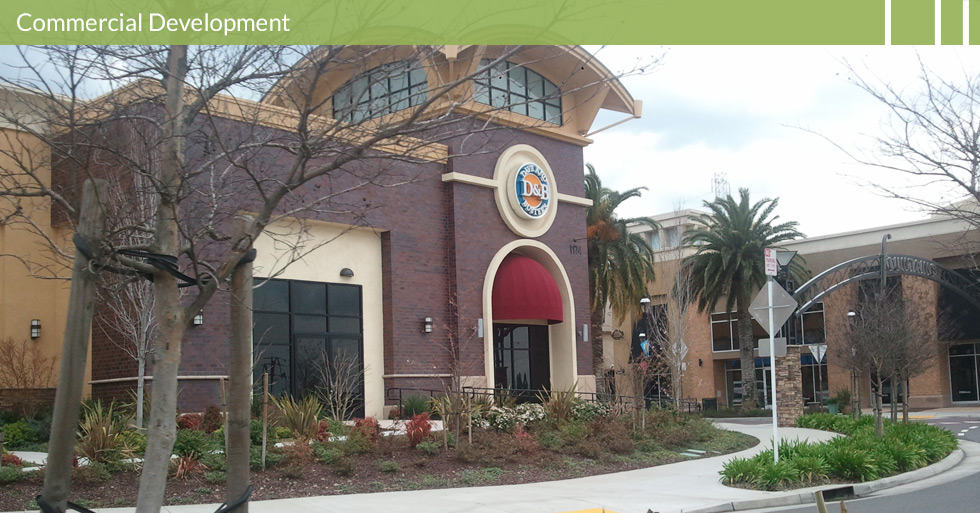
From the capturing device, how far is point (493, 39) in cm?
879

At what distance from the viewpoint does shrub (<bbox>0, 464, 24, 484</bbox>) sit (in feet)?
39.6

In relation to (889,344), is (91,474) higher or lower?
lower

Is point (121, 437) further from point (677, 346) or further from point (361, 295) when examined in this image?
point (677, 346)

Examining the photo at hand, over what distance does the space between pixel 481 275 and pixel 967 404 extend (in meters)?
32.3

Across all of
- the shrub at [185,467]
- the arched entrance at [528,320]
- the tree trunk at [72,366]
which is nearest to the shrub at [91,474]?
the shrub at [185,467]

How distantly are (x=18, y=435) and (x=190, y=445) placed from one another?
6.98m

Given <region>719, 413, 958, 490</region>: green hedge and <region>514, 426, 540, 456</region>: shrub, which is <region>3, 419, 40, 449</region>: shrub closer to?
<region>514, 426, 540, 456</region>: shrub

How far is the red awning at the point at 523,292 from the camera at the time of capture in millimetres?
28406

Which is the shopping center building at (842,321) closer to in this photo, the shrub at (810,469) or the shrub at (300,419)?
the shrub at (810,469)

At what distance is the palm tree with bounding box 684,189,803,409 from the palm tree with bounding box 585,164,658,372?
4807 mm

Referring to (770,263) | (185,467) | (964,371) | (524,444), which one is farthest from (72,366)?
(964,371)

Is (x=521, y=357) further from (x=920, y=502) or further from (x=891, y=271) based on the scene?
(x=920, y=502)

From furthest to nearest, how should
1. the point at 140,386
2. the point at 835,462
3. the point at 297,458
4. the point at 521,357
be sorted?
1. the point at 521,357
2. the point at 140,386
3. the point at 835,462
4. the point at 297,458

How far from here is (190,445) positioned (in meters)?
13.7
